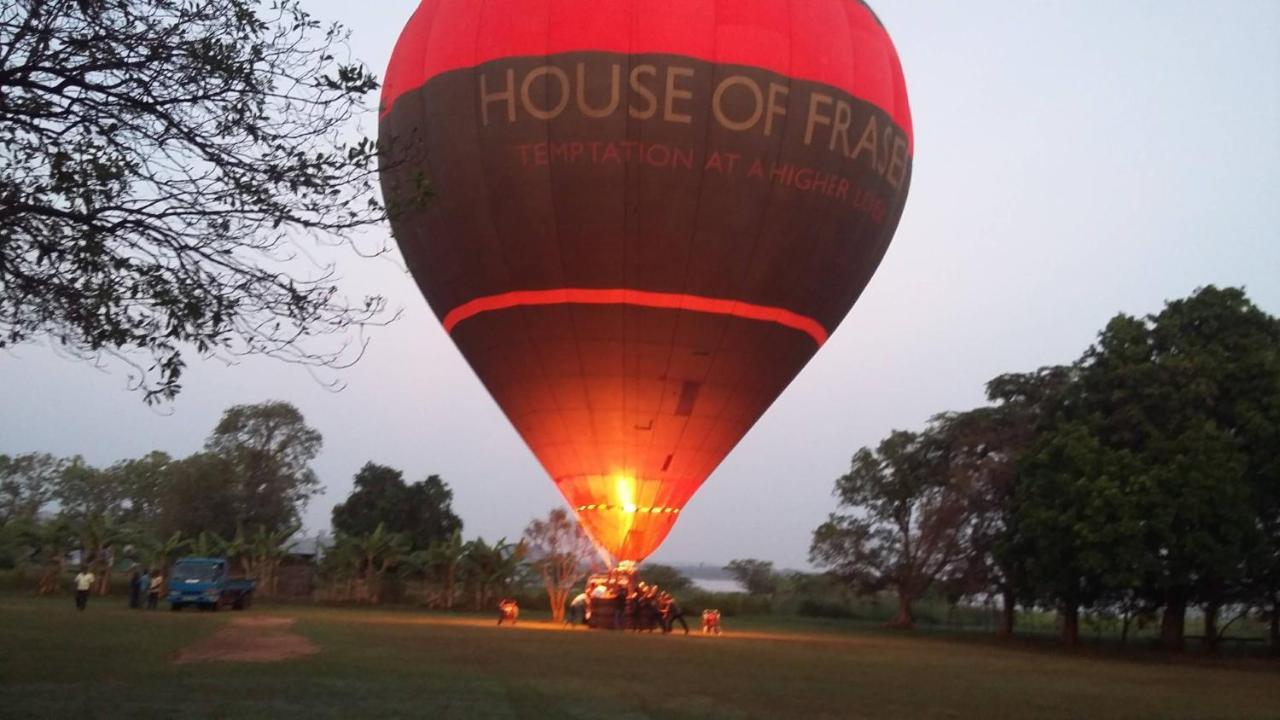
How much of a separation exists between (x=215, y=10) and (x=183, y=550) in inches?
1485

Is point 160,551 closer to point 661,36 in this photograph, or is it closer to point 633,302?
point 633,302

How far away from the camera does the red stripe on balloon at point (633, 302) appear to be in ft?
70.0

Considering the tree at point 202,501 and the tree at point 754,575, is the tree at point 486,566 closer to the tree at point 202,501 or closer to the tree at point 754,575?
the tree at point 202,501

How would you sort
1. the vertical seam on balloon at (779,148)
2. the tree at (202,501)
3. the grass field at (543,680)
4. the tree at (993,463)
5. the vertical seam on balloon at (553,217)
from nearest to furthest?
the grass field at (543,680), the vertical seam on balloon at (553,217), the vertical seam on balloon at (779,148), the tree at (993,463), the tree at (202,501)

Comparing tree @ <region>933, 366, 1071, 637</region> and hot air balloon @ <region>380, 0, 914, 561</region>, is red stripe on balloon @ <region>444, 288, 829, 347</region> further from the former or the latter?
tree @ <region>933, 366, 1071, 637</region>

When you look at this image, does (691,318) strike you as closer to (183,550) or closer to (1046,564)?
(1046,564)

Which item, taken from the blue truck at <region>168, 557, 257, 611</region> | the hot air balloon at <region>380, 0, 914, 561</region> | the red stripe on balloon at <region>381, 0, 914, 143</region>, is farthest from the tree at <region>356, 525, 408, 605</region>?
the red stripe on balloon at <region>381, 0, 914, 143</region>

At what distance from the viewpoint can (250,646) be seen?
52.8 ft

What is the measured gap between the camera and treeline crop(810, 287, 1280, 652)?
1009 inches

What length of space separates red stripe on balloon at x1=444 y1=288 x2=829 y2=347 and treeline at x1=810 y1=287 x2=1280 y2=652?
9337 millimetres

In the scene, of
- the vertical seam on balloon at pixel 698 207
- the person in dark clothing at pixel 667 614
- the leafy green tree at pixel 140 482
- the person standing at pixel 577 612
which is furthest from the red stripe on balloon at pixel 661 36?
the leafy green tree at pixel 140 482

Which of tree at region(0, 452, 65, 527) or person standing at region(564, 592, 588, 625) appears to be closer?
person standing at region(564, 592, 588, 625)

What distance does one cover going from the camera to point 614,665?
1524 centimetres

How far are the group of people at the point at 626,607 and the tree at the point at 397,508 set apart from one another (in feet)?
92.1
